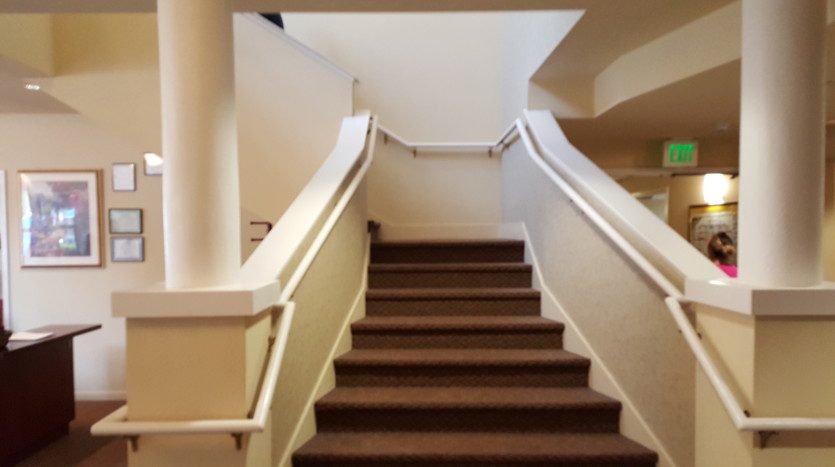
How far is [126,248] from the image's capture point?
16.3 feet

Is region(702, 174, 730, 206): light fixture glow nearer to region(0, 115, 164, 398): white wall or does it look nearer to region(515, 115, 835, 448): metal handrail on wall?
region(515, 115, 835, 448): metal handrail on wall

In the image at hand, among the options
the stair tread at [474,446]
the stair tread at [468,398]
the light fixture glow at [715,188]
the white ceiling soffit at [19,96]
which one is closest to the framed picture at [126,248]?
the white ceiling soffit at [19,96]

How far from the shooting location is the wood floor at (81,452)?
11.3 ft

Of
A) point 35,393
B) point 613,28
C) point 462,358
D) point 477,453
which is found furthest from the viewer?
point 35,393

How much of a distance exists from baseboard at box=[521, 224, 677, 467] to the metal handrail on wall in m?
0.58

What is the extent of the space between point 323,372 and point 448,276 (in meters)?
1.26

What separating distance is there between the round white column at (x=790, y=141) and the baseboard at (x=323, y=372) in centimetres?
191

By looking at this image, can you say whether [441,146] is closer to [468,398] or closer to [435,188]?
[435,188]

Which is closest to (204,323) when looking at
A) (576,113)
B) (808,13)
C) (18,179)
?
(808,13)

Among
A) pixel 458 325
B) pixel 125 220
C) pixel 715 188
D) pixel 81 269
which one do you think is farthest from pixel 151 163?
pixel 715 188

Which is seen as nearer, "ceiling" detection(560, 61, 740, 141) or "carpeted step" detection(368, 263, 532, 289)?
"ceiling" detection(560, 61, 740, 141)

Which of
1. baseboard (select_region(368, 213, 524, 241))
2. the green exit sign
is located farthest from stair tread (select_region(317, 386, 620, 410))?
the green exit sign

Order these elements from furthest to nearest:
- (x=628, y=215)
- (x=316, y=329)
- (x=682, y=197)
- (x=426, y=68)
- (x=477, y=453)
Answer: (x=682, y=197)
(x=426, y=68)
(x=316, y=329)
(x=628, y=215)
(x=477, y=453)

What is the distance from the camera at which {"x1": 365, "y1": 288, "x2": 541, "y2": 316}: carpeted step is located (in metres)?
3.09
